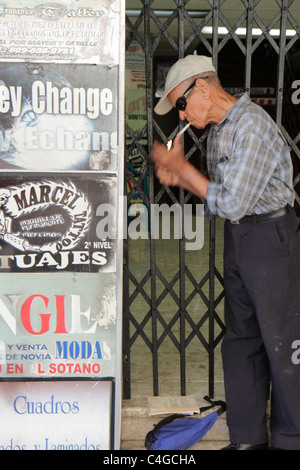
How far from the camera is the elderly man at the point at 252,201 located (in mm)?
2041

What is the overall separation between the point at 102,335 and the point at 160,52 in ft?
26.0

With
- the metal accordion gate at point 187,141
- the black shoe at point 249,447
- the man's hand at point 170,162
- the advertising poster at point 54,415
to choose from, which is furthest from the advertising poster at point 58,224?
the black shoe at point 249,447

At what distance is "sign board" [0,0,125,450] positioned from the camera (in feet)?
6.81

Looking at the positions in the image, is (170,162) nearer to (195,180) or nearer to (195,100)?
(195,180)

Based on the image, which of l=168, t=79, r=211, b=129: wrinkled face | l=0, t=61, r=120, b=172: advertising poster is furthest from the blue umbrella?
l=168, t=79, r=211, b=129: wrinkled face

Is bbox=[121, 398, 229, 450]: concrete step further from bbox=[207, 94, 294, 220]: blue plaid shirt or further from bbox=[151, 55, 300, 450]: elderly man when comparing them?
bbox=[207, 94, 294, 220]: blue plaid shirt

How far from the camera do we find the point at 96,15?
207 cm

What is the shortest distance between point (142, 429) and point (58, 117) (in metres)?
1.55

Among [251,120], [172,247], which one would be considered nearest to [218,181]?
[251,120]

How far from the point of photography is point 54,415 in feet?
7.50

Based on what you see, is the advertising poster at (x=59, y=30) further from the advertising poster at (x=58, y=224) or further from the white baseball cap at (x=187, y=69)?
the advertising poster at (x=58, y=224)

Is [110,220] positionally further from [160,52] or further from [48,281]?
[160,52]

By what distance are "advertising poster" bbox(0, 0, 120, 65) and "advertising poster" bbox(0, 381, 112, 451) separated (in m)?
1.36

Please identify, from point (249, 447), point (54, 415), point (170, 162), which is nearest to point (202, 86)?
point (170, 162)
